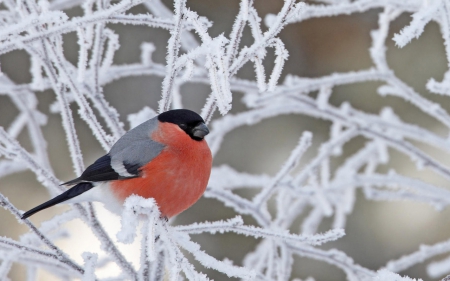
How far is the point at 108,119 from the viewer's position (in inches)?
76.2

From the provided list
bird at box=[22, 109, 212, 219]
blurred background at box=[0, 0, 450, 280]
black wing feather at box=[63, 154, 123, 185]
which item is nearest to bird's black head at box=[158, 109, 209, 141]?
bird at box=[22, 109, 212, 219]

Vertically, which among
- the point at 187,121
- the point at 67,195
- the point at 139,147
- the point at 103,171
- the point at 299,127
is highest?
the point at 299,127

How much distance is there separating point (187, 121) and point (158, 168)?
0.22m

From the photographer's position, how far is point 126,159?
215 centimetres

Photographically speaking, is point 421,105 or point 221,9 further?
point 221,9

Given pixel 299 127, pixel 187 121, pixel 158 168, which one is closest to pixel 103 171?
pixel 158 168

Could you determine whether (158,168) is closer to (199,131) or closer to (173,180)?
(173,180)

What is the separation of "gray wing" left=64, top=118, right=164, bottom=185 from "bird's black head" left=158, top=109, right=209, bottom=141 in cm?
10

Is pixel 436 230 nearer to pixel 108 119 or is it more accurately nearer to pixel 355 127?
pixel 355 127

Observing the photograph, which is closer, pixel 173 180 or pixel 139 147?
pixel 173 180

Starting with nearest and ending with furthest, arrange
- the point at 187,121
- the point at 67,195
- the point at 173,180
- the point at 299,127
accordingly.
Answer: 1. the point at 67,195
2. the point at 173,180
3. the point at 187,121
4. the point at 299,127

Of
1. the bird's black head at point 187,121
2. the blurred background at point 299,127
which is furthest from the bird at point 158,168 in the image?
the blurred background at point 299,127

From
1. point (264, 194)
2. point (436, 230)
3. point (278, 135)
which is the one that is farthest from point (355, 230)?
point (264, 194)

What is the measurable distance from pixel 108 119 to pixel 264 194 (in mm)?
617
